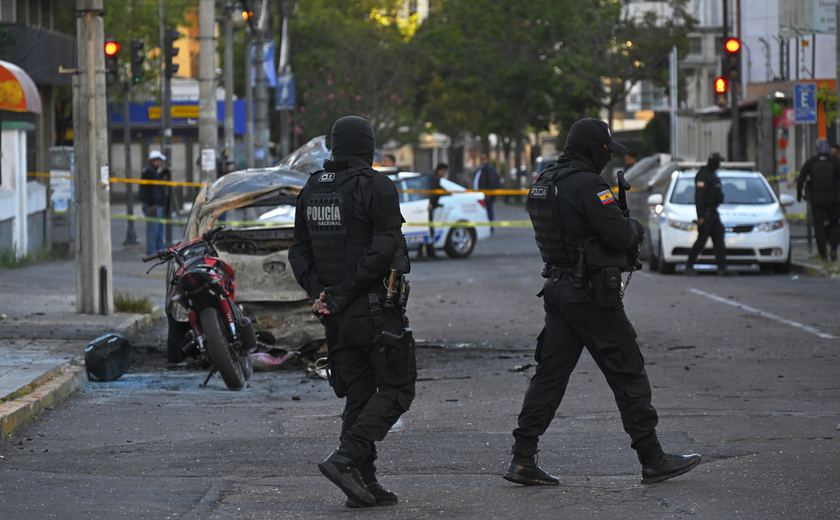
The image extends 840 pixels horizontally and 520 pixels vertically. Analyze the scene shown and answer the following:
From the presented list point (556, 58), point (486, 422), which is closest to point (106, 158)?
point (486, 422)

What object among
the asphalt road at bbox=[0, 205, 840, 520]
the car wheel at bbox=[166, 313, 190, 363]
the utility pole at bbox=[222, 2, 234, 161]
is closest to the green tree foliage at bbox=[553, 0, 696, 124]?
the utility pole at bbox=[222, 2, 234, 161]

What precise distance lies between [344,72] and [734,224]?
1587 inches

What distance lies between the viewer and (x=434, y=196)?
2300 centimetres

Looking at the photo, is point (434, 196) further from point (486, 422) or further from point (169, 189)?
point (486, 422)

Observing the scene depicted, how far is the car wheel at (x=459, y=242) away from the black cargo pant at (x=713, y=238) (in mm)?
5765

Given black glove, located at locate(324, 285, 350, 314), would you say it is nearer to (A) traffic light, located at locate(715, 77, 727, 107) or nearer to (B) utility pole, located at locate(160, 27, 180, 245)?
(B) utility pole, located at locate(160, 27, 180, 245)

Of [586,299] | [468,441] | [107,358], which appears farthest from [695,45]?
[586,299]

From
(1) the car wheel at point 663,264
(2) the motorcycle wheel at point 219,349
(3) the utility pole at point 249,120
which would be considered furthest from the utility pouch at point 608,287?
(3) the utility pole at point 249,120

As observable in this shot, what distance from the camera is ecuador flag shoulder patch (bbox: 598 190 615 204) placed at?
19.0 feet

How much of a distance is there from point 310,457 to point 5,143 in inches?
616

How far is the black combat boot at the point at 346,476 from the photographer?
212 inches

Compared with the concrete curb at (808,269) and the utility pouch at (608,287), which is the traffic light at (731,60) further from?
the utility pouch at (608,287)

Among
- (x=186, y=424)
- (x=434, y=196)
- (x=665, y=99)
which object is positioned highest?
(x=665, y=99)

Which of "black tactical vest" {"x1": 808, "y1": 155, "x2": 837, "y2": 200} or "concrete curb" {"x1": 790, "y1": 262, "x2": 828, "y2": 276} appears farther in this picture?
"black tactical vest" {"x1": 808, "y1": 155, "x2": 837, "y2": 200}
